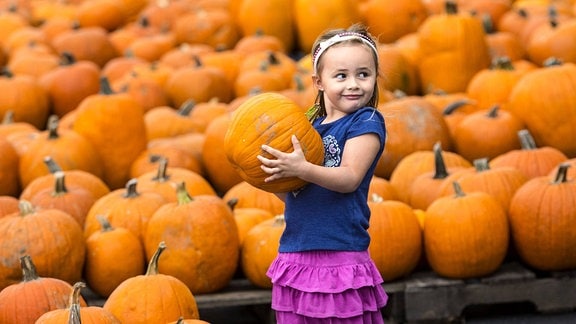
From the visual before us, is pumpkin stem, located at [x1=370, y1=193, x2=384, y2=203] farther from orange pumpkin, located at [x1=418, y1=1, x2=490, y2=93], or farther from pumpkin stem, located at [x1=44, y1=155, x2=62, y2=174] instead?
orange pumpkin, located at [x1=418, y1=1, x2=490, y2=93]

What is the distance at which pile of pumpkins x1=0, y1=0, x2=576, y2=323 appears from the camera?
4.43 m

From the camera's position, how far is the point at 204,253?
4.46 meters

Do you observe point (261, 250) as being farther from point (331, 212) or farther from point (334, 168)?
point (334, 168)

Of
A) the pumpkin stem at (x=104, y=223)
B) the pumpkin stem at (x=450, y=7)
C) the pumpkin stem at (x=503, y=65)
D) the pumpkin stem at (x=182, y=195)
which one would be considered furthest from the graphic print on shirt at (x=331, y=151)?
the pumpkin stem at (x=450, y=7)

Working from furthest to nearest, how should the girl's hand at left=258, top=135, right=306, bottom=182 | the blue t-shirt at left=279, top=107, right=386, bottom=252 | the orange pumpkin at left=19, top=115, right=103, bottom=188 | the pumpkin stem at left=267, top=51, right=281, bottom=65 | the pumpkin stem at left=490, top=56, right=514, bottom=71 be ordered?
the pumpkin stem at left=267, top=51, right=281, bottom=65, the pumpkin stem at left=490, top=56, right=514, bottom=71, the orange pumpkin at left=19, top=115, right=103, bottom=188, the blue t-shirt at left=279, top=107, right=386, bottom=252, the girl's hand at left=258, top=135, right=306, bottom=182

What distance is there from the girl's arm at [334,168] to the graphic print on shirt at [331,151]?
7 centimetres

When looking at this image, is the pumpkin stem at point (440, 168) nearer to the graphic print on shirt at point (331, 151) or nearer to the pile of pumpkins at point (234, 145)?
the pile of pumpkins at point (234, 145)

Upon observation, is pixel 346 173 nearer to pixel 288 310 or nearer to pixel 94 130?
pixel 288 310

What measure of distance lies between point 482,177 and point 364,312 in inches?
78.6

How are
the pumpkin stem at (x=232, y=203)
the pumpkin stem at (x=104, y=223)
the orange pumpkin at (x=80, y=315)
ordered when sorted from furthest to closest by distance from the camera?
the pumpkin stem at (x=232, y=203) → the pumpkin stem at (x=104, y=223) → the orange pumpkin at (x=80, y=315)

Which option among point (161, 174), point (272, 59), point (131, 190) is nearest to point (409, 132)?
point (161, 174)

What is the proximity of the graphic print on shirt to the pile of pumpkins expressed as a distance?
0.14 meters

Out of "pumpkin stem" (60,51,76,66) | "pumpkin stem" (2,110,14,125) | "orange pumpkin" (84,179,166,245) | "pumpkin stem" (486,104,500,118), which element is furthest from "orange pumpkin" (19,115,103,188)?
"pumpkin stem" (486,104,500,118)

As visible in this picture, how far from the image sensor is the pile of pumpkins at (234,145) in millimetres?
4430
